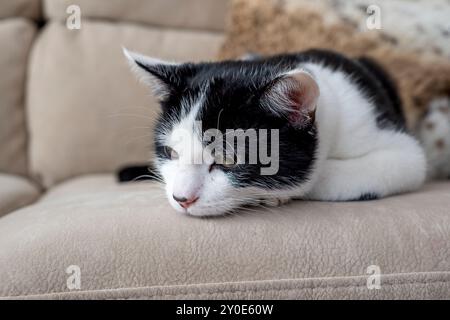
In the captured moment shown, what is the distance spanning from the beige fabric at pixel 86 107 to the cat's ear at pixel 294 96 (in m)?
0.92

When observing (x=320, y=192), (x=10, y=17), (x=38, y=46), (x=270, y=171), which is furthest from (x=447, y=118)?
(x=10, y=17)

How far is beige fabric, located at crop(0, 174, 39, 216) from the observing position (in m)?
1.32

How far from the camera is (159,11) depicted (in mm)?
1976

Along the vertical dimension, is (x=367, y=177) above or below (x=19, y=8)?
below

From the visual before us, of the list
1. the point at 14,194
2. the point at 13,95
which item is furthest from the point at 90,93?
the point at 14,194

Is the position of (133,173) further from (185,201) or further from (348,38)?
(348,38)

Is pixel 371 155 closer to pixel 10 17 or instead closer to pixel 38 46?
pixel 38 46

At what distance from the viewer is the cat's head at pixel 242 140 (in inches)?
36.7

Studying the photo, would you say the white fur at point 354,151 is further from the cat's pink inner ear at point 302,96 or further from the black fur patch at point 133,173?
A: the black fur patch at point 133,173

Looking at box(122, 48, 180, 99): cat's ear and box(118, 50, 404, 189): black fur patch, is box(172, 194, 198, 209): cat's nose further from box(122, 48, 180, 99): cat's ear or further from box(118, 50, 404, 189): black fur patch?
box(122, 48, 180, 99): cat's ear

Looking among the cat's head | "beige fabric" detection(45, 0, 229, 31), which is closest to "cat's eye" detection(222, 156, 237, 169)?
the cat's head

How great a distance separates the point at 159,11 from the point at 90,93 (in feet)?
1.38

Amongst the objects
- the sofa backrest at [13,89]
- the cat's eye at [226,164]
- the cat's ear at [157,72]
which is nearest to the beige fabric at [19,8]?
the sofa backrest at [13,89]

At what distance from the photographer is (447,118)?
59.3 inches
